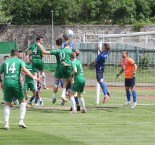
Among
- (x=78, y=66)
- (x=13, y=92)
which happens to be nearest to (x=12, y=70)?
(x=13, y=92)

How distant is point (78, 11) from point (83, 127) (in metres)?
54.1

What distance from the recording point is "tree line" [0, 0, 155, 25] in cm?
6956

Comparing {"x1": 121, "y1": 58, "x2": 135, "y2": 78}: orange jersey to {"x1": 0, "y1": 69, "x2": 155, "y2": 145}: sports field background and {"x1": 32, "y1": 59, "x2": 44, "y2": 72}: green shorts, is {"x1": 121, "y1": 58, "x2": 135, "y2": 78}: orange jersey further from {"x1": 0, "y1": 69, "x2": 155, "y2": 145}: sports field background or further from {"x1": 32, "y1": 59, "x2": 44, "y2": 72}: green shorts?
{"x1": 32, "y1": 59, "x2": 44, "y2": 72}: green shorts

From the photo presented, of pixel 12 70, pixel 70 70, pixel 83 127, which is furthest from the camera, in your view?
pixel 70 70

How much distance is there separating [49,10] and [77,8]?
3028 millimetres

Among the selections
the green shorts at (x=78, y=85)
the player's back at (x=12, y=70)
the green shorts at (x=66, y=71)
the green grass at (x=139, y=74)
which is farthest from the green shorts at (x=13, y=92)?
the green grass at (x=139, y=74)

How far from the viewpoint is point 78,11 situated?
70750mm

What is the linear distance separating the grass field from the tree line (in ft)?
152

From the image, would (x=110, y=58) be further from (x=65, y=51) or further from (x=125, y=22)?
(x=125, y=22)

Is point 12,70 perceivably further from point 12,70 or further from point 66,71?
point 66,71

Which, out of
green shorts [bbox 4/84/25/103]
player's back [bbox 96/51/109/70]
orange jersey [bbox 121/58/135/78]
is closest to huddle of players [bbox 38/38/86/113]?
player's back [bbox 96/51/109/70]

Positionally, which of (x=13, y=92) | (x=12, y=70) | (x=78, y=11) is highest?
(x=78, y=11)

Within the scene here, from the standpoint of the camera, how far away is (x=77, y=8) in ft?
231

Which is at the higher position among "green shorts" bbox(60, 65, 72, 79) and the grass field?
"green shorts" bbox(60, 65, 72, 79)
